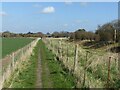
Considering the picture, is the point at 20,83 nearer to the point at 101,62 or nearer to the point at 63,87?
the point at 63,87

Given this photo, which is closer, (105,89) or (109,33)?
(105,89)

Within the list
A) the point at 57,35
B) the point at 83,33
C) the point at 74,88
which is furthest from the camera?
the point at 57,35

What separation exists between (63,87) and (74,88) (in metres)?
0.78

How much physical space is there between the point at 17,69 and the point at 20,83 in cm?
415

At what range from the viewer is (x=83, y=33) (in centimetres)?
11769

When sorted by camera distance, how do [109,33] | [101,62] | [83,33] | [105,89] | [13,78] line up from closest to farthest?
[105,89] → [13,78] → [101,62] → [109,33] → [83,33]

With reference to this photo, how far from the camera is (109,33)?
7200 centimetres

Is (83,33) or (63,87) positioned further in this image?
(83,33)

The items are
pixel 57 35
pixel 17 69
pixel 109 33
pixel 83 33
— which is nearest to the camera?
pixel 17 69

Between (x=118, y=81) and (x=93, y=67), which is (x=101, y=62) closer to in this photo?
(x=93, y=67)

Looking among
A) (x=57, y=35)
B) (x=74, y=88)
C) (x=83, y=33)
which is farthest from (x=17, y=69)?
(x=57, y=35)

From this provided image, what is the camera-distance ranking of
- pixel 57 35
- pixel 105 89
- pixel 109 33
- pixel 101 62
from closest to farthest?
pixel 105 89 < pixel 101 62 < pixel 109 33 < pixel 57 35

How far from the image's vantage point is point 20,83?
1585 centimetres

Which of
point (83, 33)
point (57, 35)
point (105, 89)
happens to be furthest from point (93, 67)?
point (57, 35)
